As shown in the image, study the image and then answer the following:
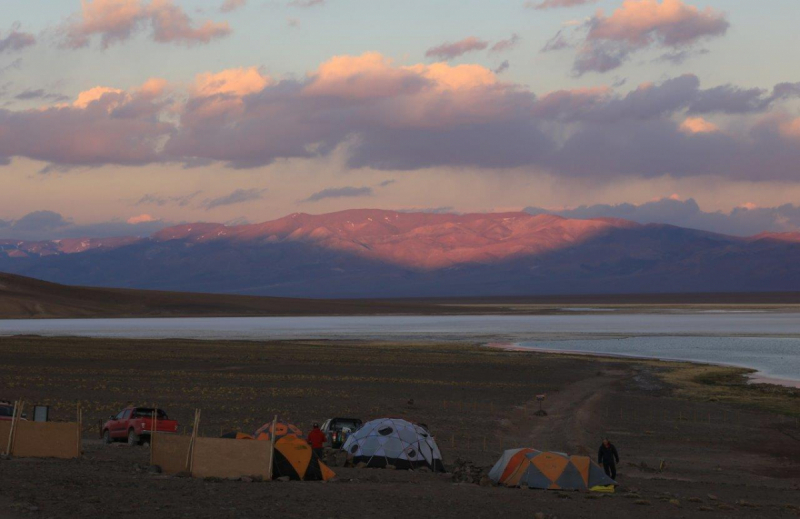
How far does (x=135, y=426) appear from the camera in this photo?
28.3 m

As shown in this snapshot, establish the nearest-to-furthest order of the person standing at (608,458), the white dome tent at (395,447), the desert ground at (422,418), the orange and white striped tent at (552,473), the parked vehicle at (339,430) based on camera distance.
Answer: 1. the desert ground at (422,418)
2. the orange and white striped tent at (552,473)
3. the person standing at (608,458)
4. the white dome tent at (395,447)
5. the parked vehicle at (339,430)

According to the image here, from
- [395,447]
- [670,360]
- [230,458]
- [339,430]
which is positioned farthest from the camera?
[670,360]

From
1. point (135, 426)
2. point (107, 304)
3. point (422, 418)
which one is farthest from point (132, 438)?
point (107, 304)

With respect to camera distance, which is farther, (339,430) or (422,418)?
(422,418)

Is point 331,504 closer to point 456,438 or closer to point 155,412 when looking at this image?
point 155,412

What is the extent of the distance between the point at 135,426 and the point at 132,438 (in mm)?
351

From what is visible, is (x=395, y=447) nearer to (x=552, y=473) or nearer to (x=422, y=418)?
(x=552, y=473)

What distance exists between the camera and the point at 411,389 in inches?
1898

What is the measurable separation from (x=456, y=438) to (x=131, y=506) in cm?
1776

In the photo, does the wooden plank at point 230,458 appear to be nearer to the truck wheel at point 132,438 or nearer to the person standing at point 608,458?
the truck wheel at point 132,438

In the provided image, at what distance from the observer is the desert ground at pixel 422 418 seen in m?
Result: 18.8

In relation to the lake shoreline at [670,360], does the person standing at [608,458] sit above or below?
above

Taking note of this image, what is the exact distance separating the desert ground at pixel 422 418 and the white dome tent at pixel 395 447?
947 millimetres

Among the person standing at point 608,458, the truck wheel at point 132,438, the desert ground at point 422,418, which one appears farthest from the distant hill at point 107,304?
the person standing at point 608,458
